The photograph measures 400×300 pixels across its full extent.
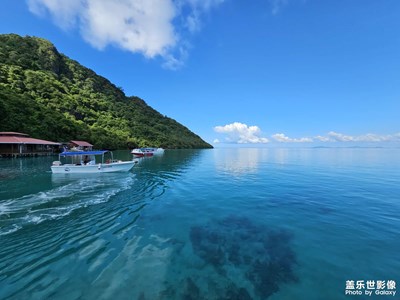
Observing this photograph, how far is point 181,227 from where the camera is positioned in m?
11.0

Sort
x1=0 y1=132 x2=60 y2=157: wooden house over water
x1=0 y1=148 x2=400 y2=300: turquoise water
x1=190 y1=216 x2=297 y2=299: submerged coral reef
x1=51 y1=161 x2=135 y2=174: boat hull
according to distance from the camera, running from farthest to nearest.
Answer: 1. x1=0 y1=132 x2=60 y2=157: wooden house over water
2. x1=51 y1=161 x2=135 y2=174: boat hull
3. x1=190 y1=216 x2=297 y2=299: submerged coral reef
4. x1=0 y1=148 x2=400 y2=300: turquoise water

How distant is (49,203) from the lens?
1426cm

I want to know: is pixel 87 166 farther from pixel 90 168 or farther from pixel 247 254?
pixel 247 254

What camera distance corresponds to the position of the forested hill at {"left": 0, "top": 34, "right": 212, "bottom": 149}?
66.7 m

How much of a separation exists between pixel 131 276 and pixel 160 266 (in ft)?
3.57

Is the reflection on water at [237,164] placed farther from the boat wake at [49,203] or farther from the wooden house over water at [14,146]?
the wooden house over water at [14,146]

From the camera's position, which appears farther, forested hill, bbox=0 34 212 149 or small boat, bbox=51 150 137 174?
forested hill, bbox=0 34 212 149

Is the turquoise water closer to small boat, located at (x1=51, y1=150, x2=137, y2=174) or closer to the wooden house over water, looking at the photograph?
small boat, located at (x1=51, y1=150, x2=137, y2=174)

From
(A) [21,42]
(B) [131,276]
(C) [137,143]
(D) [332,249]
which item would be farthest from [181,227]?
(A) [21,42]

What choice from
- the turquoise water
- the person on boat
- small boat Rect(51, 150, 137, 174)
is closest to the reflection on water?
small boat Rect(51, 150, 137, 174)

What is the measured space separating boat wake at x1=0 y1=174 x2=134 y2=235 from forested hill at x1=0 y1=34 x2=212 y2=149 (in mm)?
60826

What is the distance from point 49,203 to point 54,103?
107677mm

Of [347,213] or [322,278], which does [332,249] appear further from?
[347,213]

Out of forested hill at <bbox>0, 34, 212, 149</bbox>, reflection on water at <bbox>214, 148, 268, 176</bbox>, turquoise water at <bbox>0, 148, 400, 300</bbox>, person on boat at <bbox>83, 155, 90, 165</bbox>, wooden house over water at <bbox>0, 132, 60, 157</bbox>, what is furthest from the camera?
forested hill at <bbox>0, 34, 212, 149</bbox>
